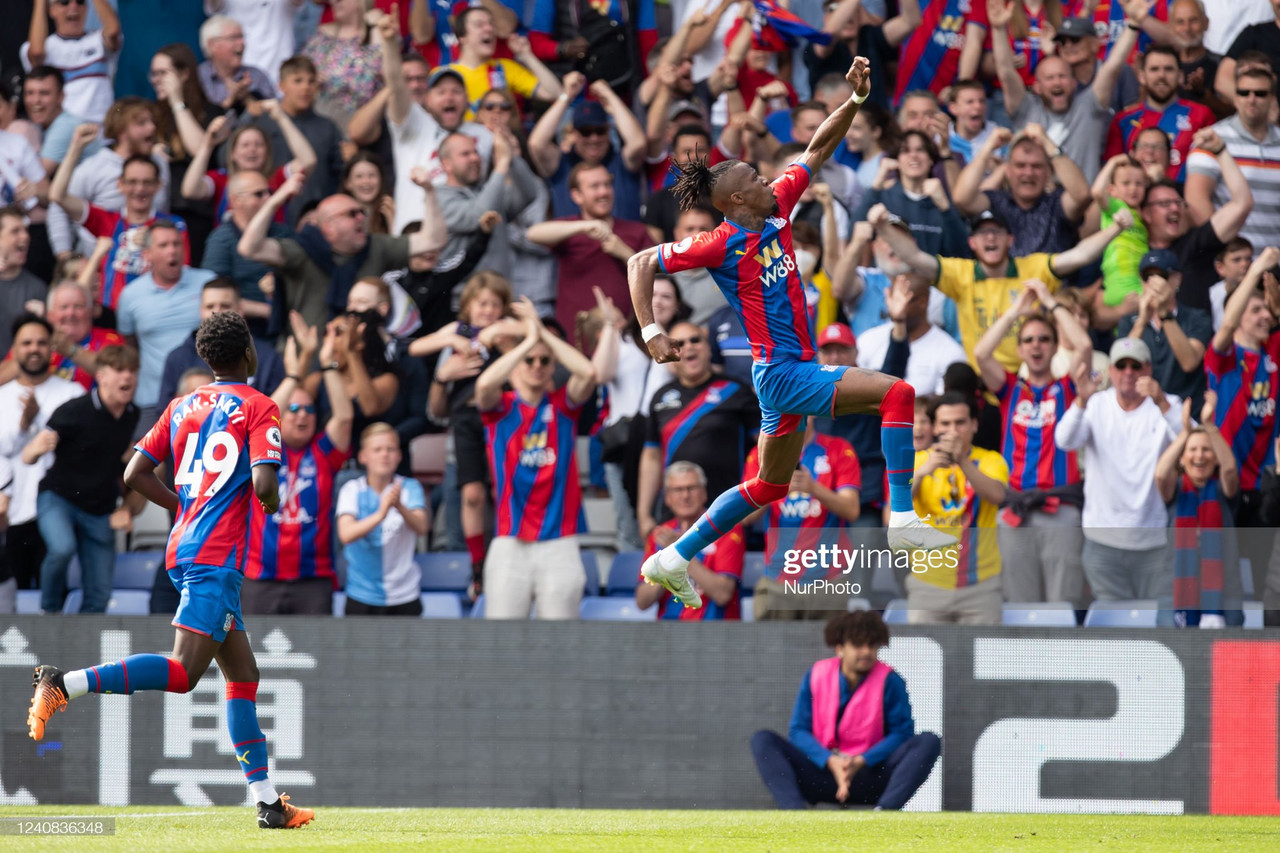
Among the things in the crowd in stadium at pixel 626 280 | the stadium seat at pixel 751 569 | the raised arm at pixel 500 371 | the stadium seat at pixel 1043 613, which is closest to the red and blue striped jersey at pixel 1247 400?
the crowd in stadium at pixel 626 280

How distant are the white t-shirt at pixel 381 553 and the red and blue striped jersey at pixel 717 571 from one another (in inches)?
64.6

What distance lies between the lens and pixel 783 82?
44.6 ft

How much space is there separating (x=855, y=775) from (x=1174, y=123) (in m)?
6.51

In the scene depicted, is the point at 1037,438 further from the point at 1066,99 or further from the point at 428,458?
the point at 428,458

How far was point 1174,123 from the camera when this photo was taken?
13172mm

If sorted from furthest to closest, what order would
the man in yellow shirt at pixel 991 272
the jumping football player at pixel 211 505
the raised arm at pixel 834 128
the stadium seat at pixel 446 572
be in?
1. the man in yellow shirt at pixel 991 272
2. the stadium seat at pixel 446 572
3. the raised arm at pixel 834 128
4. the jumping football player at pixel 211 505

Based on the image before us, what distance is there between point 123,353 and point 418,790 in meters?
3.66

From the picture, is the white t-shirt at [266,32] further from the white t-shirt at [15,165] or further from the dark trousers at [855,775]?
the dark trousers at [855,775]

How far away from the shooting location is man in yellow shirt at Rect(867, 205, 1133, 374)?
1174cm

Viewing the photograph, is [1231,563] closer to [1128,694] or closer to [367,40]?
[1128,694]

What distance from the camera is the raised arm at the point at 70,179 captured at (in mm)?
12906

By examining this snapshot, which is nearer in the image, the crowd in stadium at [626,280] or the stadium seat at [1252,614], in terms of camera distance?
the stadium seat at [1252,614]

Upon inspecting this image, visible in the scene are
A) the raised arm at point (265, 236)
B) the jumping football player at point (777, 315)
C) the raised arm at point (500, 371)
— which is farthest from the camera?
the raised arm at point (265, 236)

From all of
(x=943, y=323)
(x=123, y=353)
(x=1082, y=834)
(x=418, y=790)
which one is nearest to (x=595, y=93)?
(x=943, y=323)
